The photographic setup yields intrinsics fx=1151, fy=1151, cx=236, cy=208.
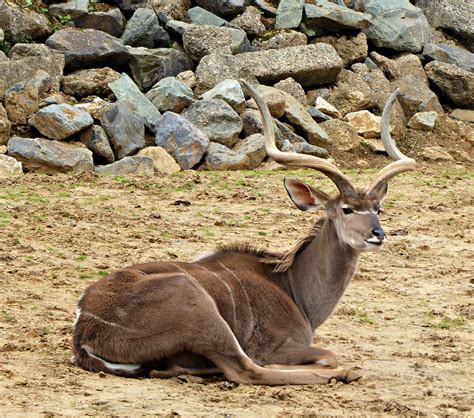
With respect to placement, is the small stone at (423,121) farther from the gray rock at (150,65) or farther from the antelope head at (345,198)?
the antelope head at (345,198)

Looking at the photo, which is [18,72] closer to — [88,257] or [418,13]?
[88,257]

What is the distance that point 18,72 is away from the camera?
48.6ft

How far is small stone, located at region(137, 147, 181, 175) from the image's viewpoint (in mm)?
13203

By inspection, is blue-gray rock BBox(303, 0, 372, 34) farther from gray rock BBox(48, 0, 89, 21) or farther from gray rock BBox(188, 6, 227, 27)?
gray rock BBox(48, 0, 89, 21)

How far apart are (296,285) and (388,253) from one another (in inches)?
128

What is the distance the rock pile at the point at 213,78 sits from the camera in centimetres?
1357

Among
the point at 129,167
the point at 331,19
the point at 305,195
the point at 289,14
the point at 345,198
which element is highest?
the point at 345,198

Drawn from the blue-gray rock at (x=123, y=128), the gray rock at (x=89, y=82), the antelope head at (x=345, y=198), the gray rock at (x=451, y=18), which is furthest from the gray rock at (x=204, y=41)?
the antelope head at (x=345, y=198)

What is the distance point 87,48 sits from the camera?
1589 cm

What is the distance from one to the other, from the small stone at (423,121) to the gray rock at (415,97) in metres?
0.31

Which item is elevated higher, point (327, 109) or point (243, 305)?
point (243, 305)

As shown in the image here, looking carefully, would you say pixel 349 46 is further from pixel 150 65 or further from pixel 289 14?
pixel 150 65

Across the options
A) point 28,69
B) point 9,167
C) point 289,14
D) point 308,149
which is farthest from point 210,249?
point 289,14

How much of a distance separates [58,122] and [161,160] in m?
1.28
